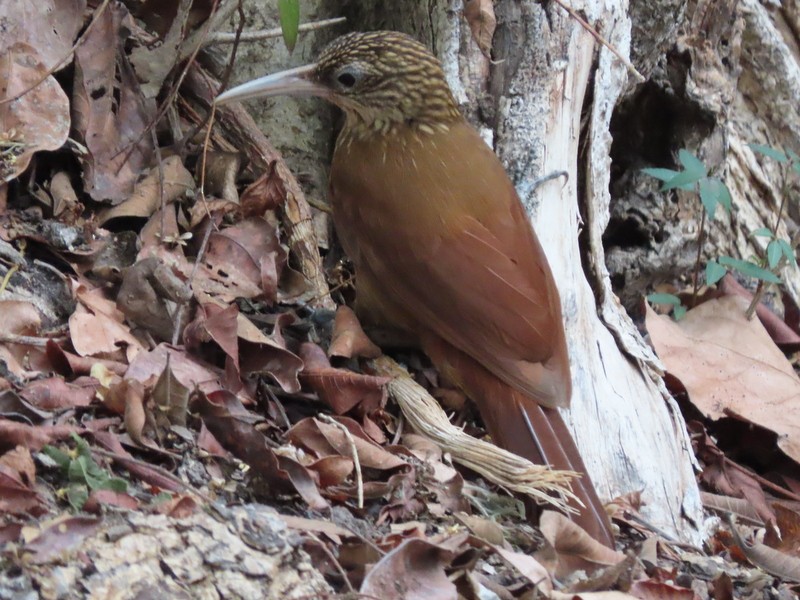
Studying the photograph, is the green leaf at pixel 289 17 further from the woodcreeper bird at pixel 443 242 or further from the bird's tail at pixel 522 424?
the bird's tail at pixel 522 424

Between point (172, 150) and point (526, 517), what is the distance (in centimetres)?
165

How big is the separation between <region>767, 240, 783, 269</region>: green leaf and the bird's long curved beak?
186 cm

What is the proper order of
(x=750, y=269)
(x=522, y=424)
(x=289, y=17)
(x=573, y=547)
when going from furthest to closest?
(x=750, y=269)
(x=522, y=424)
(x=289, y=17)
(x=573, y=547)

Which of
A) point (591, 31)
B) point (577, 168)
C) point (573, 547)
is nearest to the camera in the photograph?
point (573, 547)

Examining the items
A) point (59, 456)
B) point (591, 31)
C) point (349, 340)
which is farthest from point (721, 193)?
point (59, 456)

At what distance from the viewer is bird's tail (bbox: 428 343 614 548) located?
8.14 ft

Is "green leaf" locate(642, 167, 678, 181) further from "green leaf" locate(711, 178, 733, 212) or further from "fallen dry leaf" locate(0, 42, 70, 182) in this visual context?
"fallen dry leaf" locate(0, 42, 70, 182)

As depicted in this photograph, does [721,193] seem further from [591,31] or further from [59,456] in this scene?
[59,456]

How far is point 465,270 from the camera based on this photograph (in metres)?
2.75

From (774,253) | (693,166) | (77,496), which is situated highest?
(693,166)

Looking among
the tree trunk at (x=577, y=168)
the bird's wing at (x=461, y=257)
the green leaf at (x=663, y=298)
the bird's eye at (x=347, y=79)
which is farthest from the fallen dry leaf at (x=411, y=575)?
the green leaf at (x=663, y=298)

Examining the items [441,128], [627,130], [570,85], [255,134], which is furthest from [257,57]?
[627,130]

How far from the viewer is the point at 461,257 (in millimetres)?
2758

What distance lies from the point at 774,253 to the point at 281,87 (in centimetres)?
203
